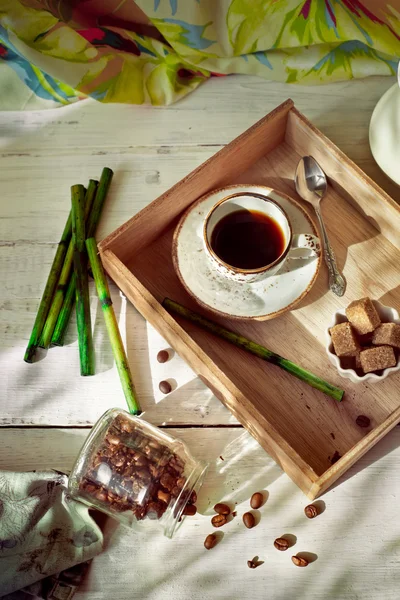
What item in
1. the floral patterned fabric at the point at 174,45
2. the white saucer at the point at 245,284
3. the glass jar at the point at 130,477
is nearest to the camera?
the glass jar at the point at 130,477

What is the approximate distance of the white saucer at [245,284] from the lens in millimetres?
1365

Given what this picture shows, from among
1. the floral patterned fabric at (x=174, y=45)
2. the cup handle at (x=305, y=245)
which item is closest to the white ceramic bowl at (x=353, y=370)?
the cup handle at (x=305, y=245)

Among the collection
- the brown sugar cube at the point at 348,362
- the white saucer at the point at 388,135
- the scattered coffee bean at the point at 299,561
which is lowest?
the scattered coffee bean at the point at 299,561

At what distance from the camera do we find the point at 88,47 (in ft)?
5.13

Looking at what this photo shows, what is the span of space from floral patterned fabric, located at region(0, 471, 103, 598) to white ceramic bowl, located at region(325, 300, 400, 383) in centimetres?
59

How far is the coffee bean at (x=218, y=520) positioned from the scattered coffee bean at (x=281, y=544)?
0.11 m

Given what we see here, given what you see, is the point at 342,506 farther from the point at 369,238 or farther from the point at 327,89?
the point at 327,89

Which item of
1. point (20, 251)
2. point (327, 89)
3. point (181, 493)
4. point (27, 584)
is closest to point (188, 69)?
point (327, 89)

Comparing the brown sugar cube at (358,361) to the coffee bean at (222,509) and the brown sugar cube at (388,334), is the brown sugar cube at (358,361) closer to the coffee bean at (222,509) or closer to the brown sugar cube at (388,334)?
the brown sugar cube at (388,334)

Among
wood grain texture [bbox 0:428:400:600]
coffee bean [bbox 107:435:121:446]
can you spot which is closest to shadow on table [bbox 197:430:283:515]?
wood grain texture [bbox 0:428:400:600]

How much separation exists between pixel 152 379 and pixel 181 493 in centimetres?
27

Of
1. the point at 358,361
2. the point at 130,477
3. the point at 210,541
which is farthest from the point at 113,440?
the point at 358,361

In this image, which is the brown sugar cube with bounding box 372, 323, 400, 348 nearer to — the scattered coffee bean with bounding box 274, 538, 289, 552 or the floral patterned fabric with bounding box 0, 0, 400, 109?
the scattered coffee bean with bounding box 274, 538, 289, 552

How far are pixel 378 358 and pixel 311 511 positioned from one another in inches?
13.5
